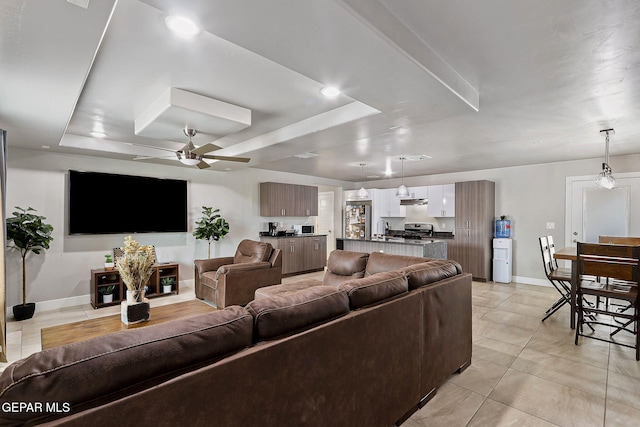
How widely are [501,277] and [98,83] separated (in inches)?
271

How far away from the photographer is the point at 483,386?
240 cm

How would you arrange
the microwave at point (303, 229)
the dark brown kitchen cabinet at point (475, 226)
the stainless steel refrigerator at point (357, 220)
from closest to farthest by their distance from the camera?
the dark brown kitchen cabinet at point (475, 226) → the microwave at point (303, 229) → the stainless steel refrigerator at point (357, 220)

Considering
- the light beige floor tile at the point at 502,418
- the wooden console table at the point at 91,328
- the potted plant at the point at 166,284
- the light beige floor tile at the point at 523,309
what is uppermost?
the wooden console table at the point at 91,328

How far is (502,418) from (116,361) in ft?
7.64

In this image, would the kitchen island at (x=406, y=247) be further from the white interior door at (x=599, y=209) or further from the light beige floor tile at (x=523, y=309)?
the white interior door at (x=599, y=209)

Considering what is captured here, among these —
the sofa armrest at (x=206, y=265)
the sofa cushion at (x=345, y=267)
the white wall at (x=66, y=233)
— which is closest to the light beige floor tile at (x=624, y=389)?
the sofa cushion at (x=345, y=267)

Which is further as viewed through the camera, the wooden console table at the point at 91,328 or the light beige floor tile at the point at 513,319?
the light beige floor tile at the point at 513,319

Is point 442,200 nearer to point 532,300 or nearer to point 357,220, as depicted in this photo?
point 357,220

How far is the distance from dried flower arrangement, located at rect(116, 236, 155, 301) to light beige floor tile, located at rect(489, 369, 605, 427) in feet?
10.2

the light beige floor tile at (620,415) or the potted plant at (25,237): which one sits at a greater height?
the potted plant at (25,237)

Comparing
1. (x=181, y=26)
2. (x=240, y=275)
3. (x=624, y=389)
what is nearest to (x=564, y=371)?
(x=624, y=389)

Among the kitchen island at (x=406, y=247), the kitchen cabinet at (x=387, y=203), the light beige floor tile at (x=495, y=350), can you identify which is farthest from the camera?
the kitchen cabinet at (x=387, y=203)

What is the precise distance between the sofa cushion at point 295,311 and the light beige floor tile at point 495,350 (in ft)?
6.79

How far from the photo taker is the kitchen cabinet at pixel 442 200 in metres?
6.68
